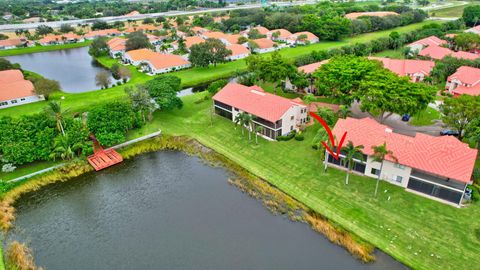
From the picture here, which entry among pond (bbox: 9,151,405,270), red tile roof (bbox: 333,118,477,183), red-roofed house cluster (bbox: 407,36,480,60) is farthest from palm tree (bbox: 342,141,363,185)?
red-roofed house cluster (bbox: 407,36,480,60)

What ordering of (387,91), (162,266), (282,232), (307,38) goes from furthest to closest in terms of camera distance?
(307,38) → (387,91) → (282,232) → (162,266)

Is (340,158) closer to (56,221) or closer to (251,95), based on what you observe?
(251,95)

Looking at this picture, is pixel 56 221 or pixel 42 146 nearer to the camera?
pixel 56 221

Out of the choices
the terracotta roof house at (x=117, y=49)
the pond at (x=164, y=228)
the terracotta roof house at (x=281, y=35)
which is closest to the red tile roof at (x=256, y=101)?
the pond at (x=164, y=228)

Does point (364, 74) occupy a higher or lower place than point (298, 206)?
higher

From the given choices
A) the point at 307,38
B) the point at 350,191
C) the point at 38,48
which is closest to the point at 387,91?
the point at 350,191

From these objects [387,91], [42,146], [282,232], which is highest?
[387,91]
